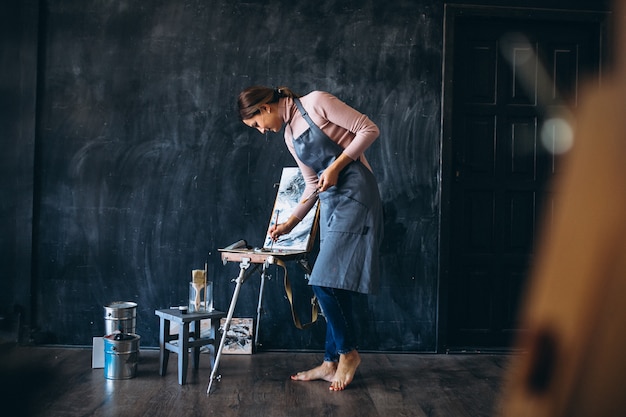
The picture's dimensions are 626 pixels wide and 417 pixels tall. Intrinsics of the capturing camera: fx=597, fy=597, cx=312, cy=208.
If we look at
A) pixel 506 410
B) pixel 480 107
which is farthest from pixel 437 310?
pixel 506 410

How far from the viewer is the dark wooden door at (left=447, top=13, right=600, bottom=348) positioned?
13.1ft

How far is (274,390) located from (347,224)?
92 centimetres

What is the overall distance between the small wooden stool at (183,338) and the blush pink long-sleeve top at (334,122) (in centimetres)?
99

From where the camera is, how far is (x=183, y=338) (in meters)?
3.08

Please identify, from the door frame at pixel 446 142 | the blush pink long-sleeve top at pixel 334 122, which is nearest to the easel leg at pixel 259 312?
the blush pink long-sleeve top at pixel 334 122

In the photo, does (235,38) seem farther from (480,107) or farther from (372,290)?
(372,290)

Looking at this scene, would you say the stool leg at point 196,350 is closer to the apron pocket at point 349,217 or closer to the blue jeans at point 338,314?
the blue jeans at point 338,314

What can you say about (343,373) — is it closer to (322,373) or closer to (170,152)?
(322,373)

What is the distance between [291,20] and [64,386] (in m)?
2.54

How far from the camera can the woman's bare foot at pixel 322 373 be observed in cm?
315

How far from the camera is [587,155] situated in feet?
1.05

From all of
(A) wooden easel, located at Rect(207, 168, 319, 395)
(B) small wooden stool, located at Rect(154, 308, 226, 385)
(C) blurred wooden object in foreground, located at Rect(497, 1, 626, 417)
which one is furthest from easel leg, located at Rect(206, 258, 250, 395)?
(C) blurred wooden object in foreground, located at Rect(497, 1, 626, 417)

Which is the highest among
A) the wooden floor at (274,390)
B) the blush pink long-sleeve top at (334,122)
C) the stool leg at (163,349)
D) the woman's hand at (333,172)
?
the blush pink long-sleeve top at (334,122)

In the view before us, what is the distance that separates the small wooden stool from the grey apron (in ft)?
2.21
